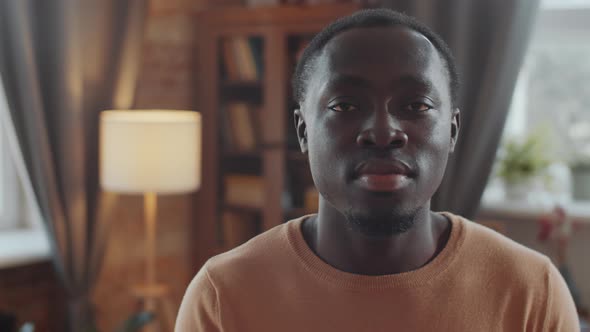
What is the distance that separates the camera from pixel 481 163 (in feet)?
8.52

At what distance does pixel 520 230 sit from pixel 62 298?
1.75 m

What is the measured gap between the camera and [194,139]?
108 inches

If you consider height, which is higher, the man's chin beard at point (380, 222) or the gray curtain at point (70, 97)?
the man's chin beard at point (380, 222)

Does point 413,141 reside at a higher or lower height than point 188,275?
higher

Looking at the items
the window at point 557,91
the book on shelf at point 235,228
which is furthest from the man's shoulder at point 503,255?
the book on shelf at point 235,228

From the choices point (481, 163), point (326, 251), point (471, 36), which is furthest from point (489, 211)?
point (326, 251)

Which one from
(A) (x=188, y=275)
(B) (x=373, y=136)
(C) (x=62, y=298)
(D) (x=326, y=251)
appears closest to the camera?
(B) (x=373, y=136)

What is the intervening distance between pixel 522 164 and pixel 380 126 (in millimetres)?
2231

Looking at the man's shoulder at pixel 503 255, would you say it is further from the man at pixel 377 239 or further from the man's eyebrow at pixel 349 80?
the man's eyebrow at pixel 349 80

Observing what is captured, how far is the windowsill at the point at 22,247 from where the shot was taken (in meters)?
2.76

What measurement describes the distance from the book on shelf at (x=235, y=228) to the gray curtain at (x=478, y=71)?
103cm

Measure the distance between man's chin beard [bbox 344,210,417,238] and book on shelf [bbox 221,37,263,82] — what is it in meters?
2.55

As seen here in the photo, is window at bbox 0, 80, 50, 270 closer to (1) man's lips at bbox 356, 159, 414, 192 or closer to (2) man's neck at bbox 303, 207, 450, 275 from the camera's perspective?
(2) man's neck at bbox 303, 207, 450, 275

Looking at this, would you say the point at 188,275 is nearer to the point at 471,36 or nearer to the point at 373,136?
the point at 471,36
